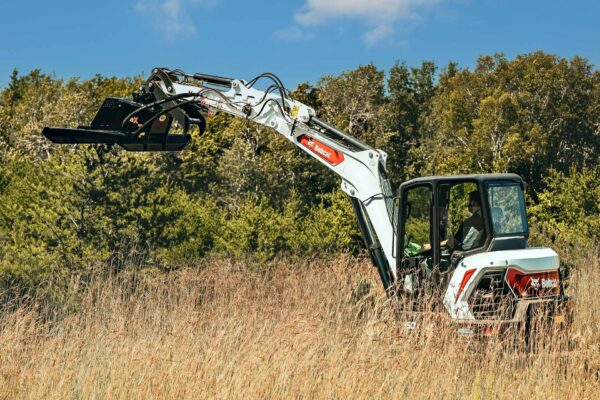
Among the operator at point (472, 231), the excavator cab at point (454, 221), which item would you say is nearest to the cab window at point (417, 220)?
the excavator cab at point (454, 221)

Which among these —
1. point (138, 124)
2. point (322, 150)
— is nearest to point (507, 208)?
point (322, 150)

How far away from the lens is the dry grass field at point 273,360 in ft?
21.4

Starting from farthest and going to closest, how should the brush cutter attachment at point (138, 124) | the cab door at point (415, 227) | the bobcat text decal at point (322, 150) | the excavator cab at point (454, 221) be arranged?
the bobcat text decal at point (322, 150) → the brush cutter attachment at point (138, 124) → the cab door at point (415, 227) → the excavator cab at point (454, 221)

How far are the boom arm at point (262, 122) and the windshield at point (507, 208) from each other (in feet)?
4.03

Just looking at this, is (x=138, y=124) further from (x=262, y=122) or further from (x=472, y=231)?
(x=472, y=231)

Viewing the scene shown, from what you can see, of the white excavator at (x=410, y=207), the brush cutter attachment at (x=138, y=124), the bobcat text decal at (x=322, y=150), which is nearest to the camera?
the white excavator at (x=410, y=207)

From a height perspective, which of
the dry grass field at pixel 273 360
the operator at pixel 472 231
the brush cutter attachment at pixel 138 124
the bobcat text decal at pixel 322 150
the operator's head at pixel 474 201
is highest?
the brush cutter attachment at pixel 138 124

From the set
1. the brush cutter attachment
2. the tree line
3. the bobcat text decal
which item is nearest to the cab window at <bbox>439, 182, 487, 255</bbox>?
the bobcat text decal

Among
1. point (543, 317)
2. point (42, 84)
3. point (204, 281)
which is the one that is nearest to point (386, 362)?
point (543, 317)

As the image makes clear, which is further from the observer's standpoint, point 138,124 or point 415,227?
point 138,124

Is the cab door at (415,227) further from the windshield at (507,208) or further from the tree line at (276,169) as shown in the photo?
the tree line at (276,169)

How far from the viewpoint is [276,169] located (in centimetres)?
3800

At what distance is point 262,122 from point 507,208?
3164mm

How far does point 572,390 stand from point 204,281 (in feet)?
19.3
